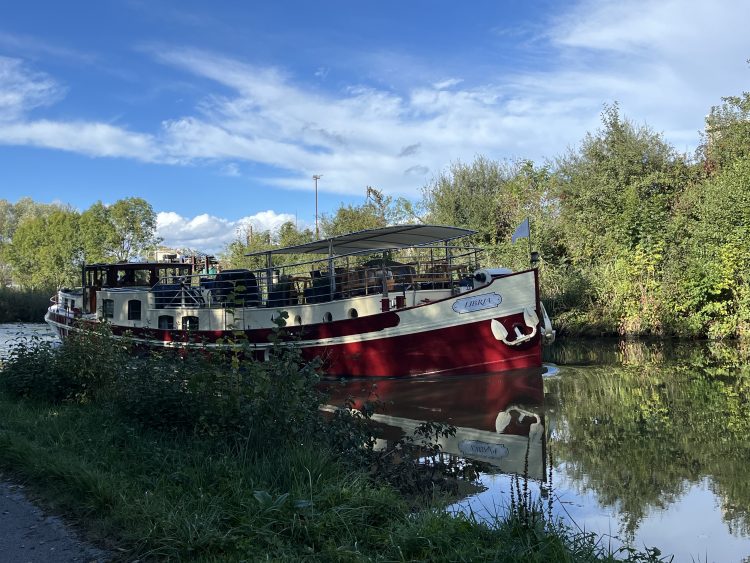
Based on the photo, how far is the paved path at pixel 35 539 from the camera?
3959 mm

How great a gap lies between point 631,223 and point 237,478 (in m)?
21.0

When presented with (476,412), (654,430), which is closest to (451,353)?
(476,412)

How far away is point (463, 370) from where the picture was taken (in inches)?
583

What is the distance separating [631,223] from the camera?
22.8 m

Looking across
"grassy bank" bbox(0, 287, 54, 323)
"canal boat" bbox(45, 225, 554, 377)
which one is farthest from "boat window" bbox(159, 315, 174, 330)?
"grassy bank" bbox(0, 287, 54, 323)

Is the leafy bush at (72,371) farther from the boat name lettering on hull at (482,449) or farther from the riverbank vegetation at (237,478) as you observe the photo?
the boat name lettering on hull at (482,449)

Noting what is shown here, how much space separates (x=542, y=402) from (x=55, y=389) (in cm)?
811

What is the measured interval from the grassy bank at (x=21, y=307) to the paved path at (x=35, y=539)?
3671 cm

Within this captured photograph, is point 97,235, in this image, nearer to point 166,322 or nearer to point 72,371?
point 166,322

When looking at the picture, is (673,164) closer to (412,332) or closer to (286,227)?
(412,332)

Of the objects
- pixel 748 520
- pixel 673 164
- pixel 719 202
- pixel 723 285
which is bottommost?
pixel 748 520

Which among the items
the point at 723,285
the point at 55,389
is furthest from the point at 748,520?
the point at 723,285

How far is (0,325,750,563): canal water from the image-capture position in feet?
19.3

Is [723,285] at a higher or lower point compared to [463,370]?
higher
